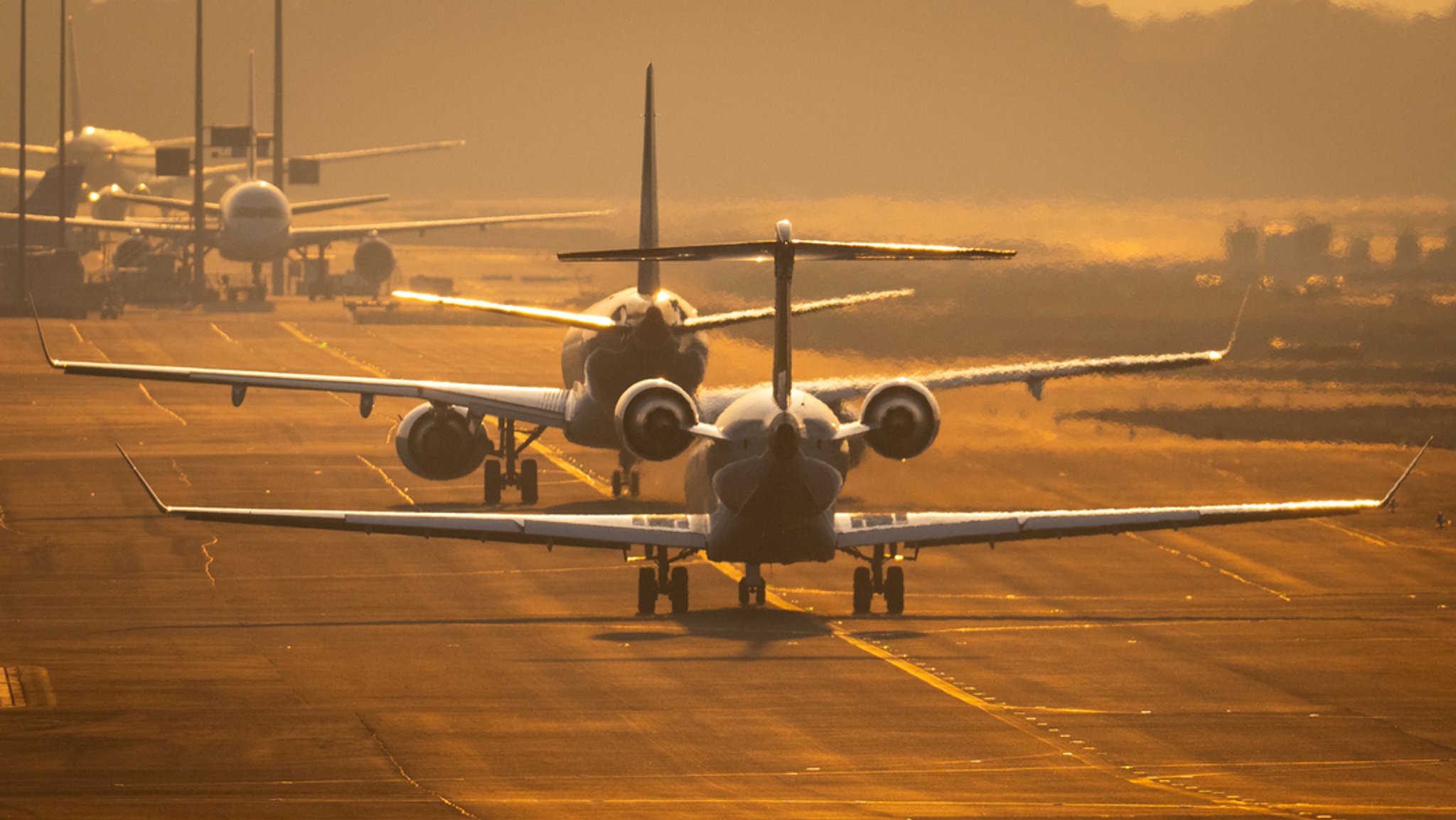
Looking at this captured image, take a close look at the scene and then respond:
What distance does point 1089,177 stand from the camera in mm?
131625

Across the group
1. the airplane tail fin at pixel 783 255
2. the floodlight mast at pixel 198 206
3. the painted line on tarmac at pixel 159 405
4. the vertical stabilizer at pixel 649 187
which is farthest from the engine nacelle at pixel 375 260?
the airplane tail fin at pixel 783 255

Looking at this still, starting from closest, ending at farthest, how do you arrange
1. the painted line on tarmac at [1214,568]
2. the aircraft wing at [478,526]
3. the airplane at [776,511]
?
the airplane at [776,511]
the aircraft wing at [478,526]
the painted line on tarmac at [1214,568]

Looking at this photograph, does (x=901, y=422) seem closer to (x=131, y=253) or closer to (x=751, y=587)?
(x=751, y=587)

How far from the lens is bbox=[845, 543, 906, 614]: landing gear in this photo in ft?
147

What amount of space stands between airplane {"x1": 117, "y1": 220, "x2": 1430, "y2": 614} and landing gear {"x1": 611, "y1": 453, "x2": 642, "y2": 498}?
16849mm

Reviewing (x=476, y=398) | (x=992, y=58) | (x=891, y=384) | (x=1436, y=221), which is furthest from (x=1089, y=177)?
(x=891, y=384)

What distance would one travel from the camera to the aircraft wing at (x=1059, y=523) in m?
43.1

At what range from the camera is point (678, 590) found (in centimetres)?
4431

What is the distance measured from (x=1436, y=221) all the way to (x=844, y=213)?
26.8 m

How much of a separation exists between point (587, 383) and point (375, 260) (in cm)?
9249

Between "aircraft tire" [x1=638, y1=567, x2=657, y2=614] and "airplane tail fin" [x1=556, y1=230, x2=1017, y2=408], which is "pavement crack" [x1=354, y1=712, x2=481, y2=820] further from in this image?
"aircraft tire" [x1=638, y1=567, x2=657, y2=614]

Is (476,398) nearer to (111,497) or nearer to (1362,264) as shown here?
(111,497)

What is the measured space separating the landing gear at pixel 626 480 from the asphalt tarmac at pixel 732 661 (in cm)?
55

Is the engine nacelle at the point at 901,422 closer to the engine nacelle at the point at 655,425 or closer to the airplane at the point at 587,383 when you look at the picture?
the engine nacelle at the point at 655,425
